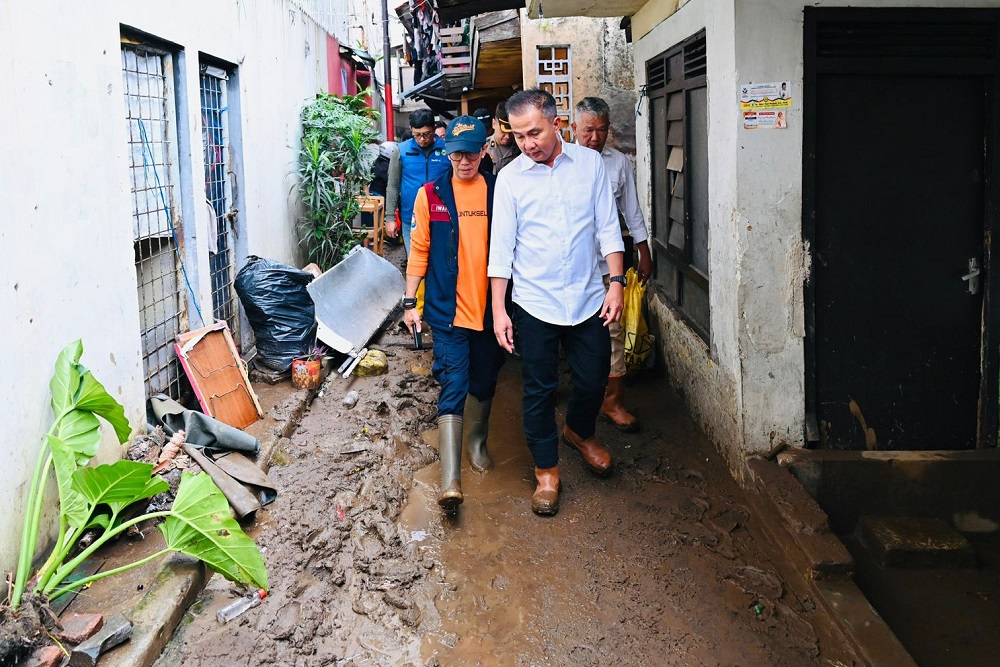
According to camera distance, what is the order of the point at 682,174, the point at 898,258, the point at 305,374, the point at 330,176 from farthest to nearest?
the point at 330,176 → the point at 305,374 → the point at 682,174 → the point at 898,258

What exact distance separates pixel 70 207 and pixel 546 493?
2713 millimetres

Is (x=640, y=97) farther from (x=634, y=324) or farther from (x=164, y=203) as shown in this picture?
(x=164, y=203)

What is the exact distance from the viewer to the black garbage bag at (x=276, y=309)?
22.4ft

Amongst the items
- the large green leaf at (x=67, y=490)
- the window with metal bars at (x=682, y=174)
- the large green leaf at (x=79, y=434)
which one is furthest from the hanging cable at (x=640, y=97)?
the large green leaf at (x=67, y=490)

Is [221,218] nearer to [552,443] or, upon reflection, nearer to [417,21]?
[552,443]

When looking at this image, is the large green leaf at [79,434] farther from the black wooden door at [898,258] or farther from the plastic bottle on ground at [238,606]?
the black wooden door at [898,258]

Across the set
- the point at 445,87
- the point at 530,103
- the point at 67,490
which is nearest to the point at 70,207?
the point at 67,490

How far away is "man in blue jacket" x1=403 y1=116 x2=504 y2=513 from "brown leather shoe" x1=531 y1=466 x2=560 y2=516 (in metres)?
0.41

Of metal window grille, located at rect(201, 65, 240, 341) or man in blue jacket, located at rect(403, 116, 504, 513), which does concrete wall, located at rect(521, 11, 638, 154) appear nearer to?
metal window grille, located at rect(201, 65, 240, 341)

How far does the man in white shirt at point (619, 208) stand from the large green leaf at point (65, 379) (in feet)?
10.0

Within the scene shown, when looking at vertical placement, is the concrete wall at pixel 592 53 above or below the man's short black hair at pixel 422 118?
above

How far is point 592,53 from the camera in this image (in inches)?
347

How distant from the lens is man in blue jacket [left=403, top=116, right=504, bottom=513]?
185 inches

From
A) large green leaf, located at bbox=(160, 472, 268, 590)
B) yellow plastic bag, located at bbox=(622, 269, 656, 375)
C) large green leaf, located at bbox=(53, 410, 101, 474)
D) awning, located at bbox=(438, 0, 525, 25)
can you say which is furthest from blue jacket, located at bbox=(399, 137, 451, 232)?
large green leaf, located at bbox=(160, 472, 268, 590)
